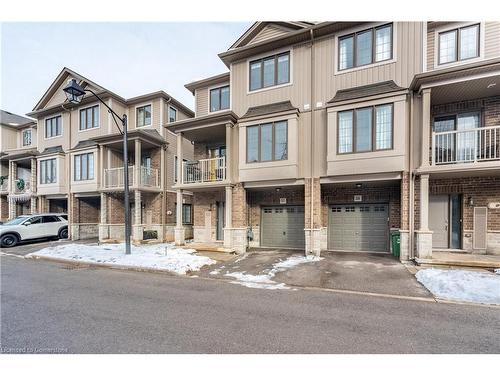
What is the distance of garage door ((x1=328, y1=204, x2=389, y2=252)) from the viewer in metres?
10.4

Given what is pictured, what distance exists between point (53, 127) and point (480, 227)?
2583cm

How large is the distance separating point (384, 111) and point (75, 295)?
11.0 metres

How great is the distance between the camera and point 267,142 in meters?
10.6

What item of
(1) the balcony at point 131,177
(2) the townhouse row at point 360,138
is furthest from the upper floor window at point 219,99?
(1) the balcony at point 131,177

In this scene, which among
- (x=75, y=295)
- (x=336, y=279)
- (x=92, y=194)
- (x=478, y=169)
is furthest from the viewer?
(x=92, y=194)

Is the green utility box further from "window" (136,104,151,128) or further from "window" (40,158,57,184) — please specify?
"window" (40,158,57,184)

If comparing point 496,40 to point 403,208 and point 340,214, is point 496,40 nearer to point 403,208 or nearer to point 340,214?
point 403,208

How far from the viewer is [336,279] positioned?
696cm

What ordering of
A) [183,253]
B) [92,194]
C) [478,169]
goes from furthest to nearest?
[92,194] → [183,253] → [478,169]

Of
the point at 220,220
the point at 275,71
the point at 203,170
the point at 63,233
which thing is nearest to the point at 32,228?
the point at 63,233

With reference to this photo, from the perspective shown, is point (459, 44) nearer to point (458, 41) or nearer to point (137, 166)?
point (458, 41)

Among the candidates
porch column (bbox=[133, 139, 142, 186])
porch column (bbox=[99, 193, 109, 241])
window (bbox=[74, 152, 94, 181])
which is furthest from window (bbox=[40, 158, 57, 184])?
porch column (bbox=[133, 139, 142, 186])

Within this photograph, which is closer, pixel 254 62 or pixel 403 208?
pixel 403 208

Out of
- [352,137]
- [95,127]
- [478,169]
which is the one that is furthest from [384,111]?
[95,127]
